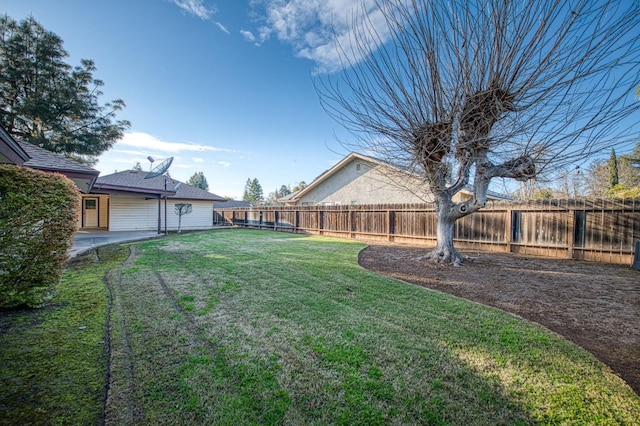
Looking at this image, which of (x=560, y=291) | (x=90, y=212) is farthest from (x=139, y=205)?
(x=560, y=291)

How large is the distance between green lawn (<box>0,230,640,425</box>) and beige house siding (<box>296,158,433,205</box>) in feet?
33.1

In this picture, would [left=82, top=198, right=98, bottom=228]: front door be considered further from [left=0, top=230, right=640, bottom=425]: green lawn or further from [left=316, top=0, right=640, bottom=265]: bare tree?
[left=316, top=0, right=640, bottom=265]: bare tree

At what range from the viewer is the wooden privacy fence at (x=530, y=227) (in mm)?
6312

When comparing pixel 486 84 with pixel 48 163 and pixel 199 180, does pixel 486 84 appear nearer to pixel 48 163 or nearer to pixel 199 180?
pixel 48 163

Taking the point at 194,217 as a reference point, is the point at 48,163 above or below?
above

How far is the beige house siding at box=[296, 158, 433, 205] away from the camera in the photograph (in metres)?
13.6

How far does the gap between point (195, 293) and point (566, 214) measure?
944cm

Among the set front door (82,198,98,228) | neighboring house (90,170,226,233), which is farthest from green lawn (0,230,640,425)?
front door (82,198,98,228)

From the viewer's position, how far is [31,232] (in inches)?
134

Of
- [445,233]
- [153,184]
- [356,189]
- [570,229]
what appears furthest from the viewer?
[153,184]

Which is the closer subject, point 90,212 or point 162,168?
point 162,168

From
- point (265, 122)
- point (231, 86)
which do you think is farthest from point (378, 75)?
point (265, 122)

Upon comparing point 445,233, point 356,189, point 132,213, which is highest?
point 356,189

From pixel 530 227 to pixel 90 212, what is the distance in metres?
22.8
